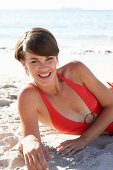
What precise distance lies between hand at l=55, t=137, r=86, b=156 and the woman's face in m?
0.59

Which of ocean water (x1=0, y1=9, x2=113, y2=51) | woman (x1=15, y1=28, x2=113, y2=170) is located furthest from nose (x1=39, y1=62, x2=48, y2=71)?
ocean water (x1=0, y1=9, x2=113, y2=51)

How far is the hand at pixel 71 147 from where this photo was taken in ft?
7.56

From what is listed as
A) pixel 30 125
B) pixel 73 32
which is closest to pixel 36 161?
pixel 30 125

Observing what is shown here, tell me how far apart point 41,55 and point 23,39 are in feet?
0.73

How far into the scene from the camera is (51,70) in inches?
87.4

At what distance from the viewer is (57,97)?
8.14 ft

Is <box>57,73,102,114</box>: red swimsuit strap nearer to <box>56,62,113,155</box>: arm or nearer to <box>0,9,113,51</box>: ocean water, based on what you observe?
<box>56,62,113,155</box>: arm

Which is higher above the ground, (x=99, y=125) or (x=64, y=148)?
(x=99, y=125)

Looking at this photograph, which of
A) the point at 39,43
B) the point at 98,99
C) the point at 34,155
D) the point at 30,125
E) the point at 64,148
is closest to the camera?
the point at 34,155

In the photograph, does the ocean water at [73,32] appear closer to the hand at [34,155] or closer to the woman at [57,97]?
the woman at [57,97]

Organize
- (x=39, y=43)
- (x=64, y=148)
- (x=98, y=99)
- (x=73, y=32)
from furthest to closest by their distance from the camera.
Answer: (x=73, y=32), (x=98, y=99), (x=64, y=148), (x=39, y=43)

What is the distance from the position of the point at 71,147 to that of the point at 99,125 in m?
0.35

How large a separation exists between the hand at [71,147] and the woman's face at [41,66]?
0.59m

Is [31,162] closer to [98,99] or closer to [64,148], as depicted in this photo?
[64,148]
